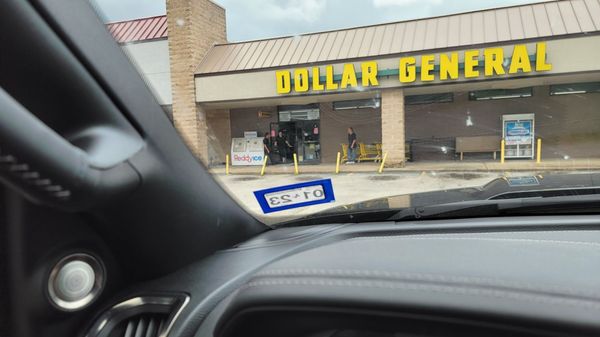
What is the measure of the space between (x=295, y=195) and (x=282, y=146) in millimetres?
1727

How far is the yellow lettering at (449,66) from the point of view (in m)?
4.66

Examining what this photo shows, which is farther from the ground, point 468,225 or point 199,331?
point 468,225

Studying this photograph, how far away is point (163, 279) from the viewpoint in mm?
1741

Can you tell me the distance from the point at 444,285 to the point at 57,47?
4.35 ft

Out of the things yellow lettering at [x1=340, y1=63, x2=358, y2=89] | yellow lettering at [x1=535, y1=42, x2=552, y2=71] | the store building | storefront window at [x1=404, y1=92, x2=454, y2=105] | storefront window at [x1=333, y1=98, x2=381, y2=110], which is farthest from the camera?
storefront window at [x1=404, y1=92, x2=454, y2=105]

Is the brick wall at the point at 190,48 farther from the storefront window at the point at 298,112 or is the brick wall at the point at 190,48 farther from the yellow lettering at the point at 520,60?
the yellow lettering at the point at 520,60

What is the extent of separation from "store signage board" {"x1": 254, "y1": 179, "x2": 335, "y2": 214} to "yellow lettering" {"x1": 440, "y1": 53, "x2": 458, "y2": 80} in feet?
8.84

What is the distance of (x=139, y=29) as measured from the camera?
68.9 inches

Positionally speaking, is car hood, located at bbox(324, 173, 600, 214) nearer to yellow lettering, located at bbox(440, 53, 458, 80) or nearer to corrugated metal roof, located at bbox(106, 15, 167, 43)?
corrugated metal roof, located at bbox(106, 15, 167, 43)

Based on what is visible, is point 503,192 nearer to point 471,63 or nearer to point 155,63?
point 155,63

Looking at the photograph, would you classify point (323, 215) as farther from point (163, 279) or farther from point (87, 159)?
point (87, 159)

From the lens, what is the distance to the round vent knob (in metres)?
1.50

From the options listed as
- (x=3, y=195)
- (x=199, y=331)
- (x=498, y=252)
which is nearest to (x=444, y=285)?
(x=498, y=252)

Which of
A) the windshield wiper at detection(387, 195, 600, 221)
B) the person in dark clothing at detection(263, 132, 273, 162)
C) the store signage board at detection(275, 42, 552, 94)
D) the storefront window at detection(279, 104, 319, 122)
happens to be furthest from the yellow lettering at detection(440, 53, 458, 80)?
the windshield wiper at detection(387, 195, 600, 221)
